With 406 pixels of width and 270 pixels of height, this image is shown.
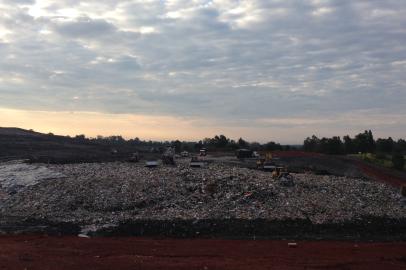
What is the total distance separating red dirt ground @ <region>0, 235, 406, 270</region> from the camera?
16.1 metres

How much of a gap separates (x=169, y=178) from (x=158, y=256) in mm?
12891

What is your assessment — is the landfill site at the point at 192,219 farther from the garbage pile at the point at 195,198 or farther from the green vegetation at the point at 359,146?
the green vegetation at the point at 359,146

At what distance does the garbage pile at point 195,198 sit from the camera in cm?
2419

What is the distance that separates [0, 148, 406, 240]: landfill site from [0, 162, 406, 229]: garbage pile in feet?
0.15

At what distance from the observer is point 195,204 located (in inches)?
1008

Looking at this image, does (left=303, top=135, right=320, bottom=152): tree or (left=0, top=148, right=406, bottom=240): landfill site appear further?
(left=303, top=135, right=320, bottom=152): tree

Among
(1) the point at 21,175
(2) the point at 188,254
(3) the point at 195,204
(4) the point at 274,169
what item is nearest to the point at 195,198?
(3) the point at 195,204

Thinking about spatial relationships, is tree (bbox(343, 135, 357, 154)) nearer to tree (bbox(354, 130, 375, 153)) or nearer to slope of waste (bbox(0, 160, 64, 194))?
tree (bbox(354, 130, 375, 153))

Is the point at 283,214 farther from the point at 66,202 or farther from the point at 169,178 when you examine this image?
the point at 66,202

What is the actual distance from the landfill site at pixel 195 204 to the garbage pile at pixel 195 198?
0.05 metres

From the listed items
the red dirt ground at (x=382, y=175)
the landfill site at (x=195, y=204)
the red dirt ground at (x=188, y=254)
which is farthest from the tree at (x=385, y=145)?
the red dirt ground at (x=188, y=254)

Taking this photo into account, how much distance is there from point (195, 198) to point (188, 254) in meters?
8.67

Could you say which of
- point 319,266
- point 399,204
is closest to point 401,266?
point 319,266

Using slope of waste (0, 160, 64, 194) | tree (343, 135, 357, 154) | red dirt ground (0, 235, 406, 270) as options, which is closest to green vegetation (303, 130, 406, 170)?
tree (343, 135, 357, 154)
